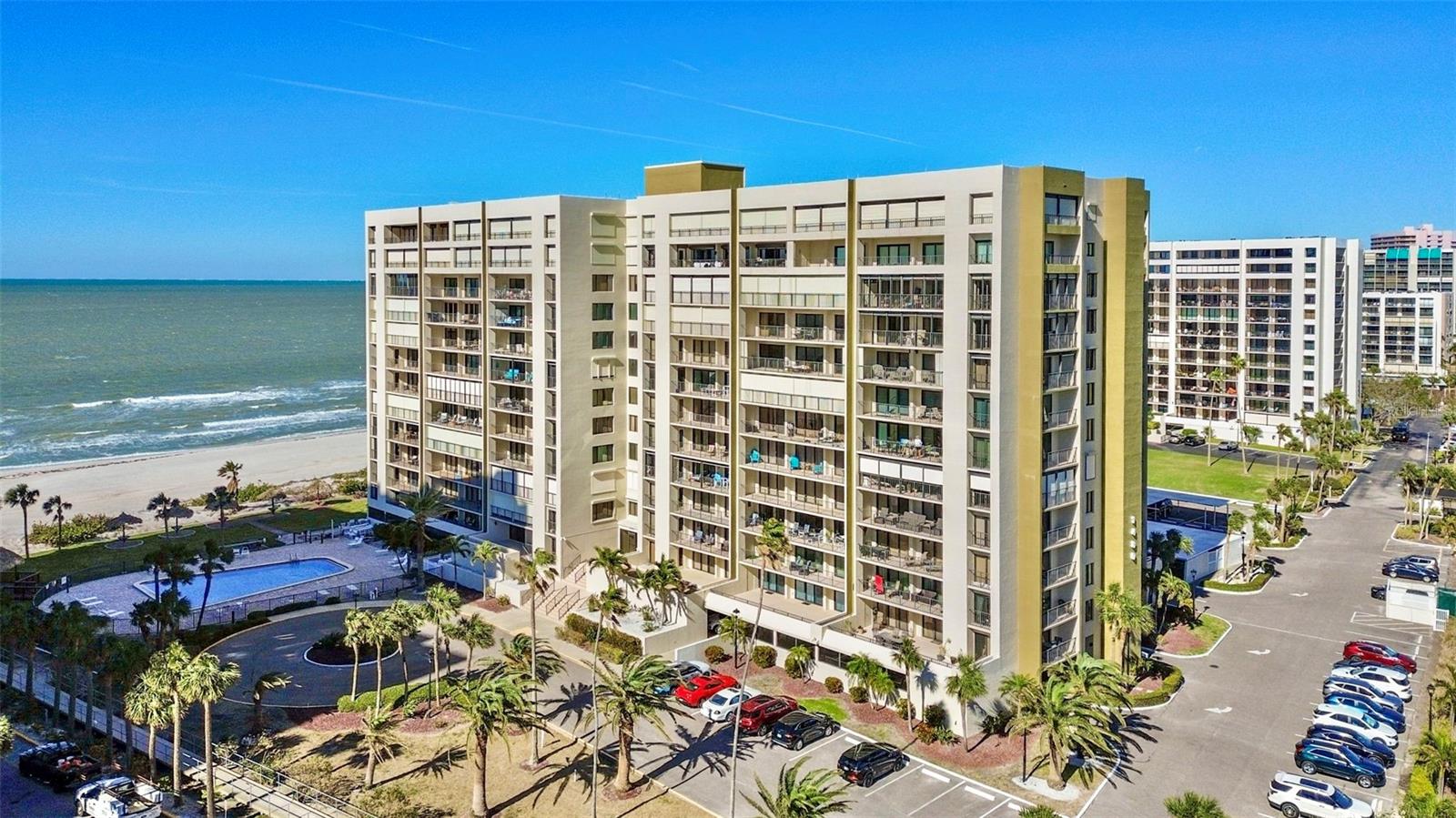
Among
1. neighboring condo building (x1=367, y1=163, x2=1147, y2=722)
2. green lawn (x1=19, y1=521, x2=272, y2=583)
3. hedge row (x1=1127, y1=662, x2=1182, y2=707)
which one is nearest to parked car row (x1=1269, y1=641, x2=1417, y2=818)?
hedge row (x1=1127, y1=662, x2=1182, y2=707)

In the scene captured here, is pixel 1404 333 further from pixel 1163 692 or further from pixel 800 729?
pixel 800 729

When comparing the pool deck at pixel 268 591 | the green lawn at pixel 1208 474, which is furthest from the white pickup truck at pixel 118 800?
the green lawn at pixel 1208 474

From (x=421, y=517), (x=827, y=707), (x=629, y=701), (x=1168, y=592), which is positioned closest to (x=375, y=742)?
(x=629, y=701)

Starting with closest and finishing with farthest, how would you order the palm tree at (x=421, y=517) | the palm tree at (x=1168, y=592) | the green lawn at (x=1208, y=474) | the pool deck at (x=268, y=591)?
the palm tree at (x=1168, y=592) → the pool deck at (x=268, y=591) → the palm tree at (x=421, y=517) → the green lawn at (x=1208, y=474)

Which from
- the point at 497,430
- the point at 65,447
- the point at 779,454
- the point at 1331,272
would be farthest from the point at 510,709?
the point at 65,447

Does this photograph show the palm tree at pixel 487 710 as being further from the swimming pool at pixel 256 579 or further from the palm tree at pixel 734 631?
the swimming pool at pixel 256 579

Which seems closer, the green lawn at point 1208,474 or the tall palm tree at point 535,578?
the tall palm tree at point 535,578
